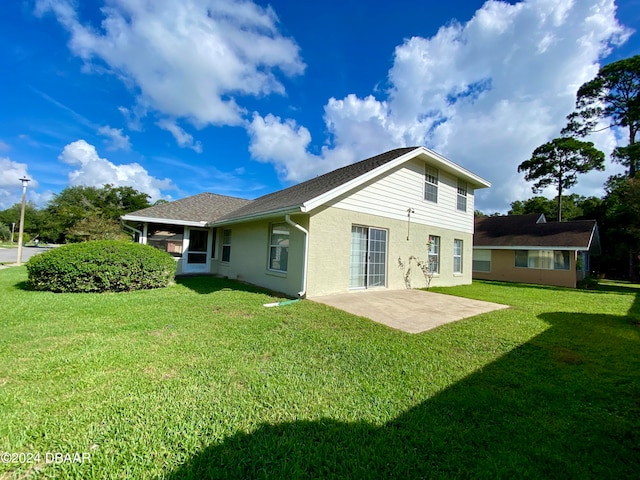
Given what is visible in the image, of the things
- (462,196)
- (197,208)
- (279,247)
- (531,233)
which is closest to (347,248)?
(279,247)

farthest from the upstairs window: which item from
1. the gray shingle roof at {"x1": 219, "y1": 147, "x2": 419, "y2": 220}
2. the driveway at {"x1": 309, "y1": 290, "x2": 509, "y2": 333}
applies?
the driveway at {"x1": 309, "y1": 290, "x2": 509, "y2": 333}

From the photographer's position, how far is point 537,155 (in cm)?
2314

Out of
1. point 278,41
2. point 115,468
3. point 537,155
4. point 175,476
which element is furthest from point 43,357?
point 537,155

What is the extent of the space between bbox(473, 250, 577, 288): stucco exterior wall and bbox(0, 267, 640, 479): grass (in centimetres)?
1373

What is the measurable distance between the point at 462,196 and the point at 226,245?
1155 cm

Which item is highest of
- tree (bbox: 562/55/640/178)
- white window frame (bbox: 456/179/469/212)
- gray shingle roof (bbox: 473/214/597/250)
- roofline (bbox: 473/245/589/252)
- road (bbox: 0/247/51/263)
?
tree (bbox: 562/55/640/178)

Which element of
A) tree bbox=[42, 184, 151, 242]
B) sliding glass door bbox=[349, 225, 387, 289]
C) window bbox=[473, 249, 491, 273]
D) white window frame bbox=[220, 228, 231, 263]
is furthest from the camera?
tree bbox=[42, 184, 151, 242]

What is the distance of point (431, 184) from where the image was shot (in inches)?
451

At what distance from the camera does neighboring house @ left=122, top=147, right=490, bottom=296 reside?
805 cm

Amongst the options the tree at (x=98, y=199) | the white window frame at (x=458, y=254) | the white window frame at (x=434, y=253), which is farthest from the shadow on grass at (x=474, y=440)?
the tree at (x=98, y=199)

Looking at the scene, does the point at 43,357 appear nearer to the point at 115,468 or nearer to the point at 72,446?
the point at 72,446

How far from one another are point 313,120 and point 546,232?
16.2 meters

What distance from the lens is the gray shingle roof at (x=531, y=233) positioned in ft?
51.8

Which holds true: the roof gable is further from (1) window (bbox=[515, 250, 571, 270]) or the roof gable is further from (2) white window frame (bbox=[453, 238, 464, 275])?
(1) window (bbox=[515, 250, 571, 270])
